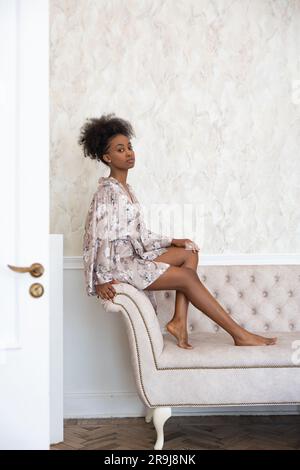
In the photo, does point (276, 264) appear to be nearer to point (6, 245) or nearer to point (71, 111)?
point (71, 111)

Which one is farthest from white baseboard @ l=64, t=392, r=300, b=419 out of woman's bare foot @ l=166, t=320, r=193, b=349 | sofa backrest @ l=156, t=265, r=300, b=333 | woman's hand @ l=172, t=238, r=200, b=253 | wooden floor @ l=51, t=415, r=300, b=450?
woman's hand @ l=172, t=238, r=200, b=253

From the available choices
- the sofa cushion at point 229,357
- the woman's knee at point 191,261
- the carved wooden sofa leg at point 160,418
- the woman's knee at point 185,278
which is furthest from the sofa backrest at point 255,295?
the carved wooden sofa leg at point 160,418

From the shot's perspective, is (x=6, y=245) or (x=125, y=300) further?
(x=125, y=300)

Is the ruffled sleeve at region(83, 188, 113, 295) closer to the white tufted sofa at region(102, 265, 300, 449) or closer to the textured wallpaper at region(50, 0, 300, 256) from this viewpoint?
the white tufted sofa at region(102, 265, 300, 449)

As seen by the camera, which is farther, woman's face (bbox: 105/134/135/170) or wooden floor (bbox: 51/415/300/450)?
woman's face (bbox: 105/134/135/170)

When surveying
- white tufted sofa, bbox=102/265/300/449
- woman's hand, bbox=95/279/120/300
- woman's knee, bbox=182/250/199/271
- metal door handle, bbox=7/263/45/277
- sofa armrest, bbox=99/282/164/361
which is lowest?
white tufted sofa, bbox=102/265/300/449

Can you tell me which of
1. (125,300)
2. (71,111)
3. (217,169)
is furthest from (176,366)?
(71,111)

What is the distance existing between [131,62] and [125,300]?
1797 mm

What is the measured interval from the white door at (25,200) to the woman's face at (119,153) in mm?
1396

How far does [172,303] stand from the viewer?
12.4 feet

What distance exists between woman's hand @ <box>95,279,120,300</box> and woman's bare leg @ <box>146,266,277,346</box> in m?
0.24

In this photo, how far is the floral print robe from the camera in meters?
3.23

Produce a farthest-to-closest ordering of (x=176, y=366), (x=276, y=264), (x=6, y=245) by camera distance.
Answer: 1. (x=276, y=264)
2. (x=176, y=366)
3. (x=6, y=245)

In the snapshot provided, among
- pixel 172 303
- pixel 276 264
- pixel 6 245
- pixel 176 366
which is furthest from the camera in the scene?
pixel 276 264
